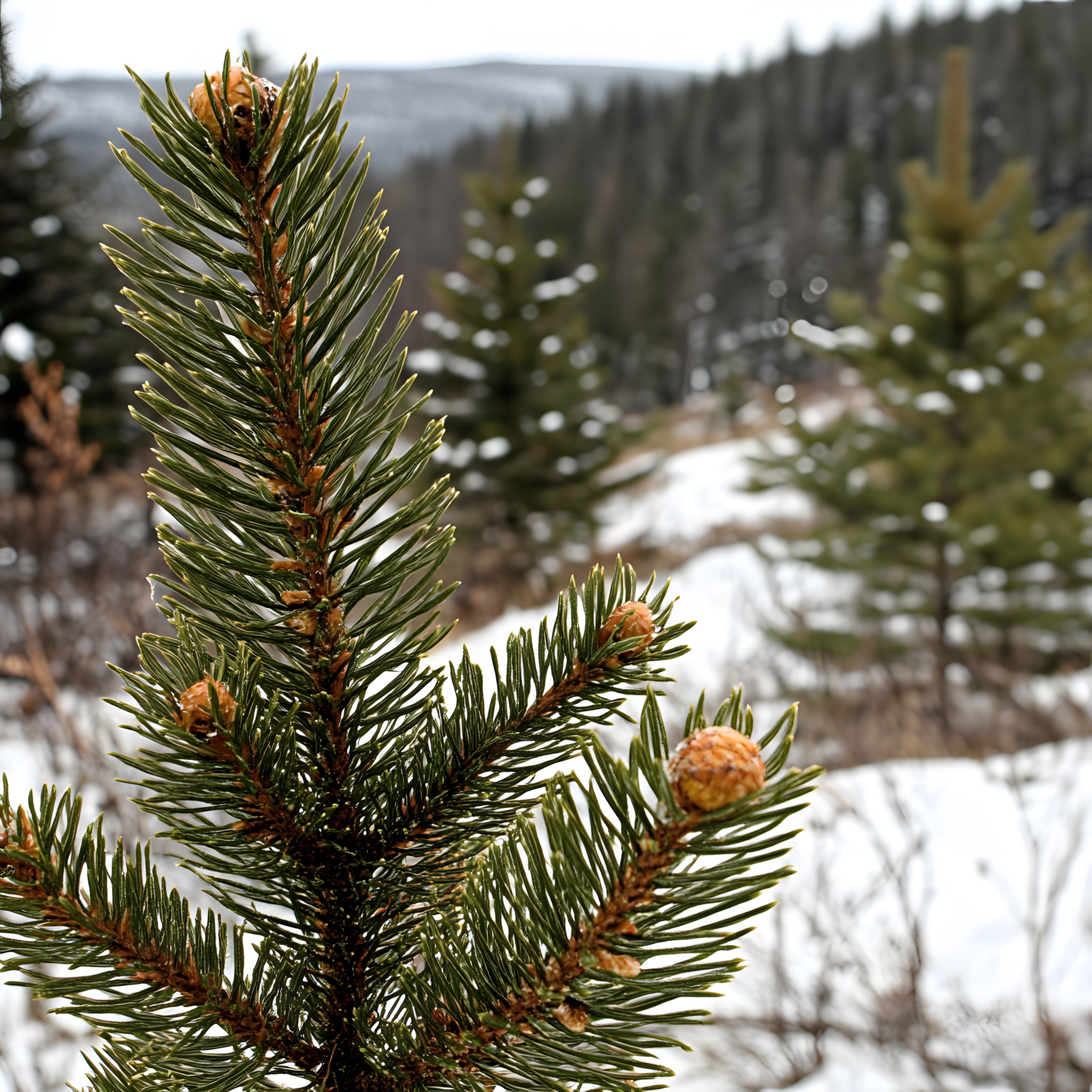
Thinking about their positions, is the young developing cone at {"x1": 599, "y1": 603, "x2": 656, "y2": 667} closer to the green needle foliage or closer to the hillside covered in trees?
the green needle foliage

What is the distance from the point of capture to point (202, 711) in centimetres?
37

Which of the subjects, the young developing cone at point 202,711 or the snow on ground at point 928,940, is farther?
the snow on ground at point 928,940

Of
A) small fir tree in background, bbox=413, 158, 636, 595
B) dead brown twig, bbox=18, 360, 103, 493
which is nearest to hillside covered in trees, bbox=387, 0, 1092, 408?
small fir tree in background, bbox=413, 158, 636, 595

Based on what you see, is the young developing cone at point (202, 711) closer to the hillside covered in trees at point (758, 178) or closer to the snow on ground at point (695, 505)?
the snow on ground at point (695, 505)

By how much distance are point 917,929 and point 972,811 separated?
1235 mm

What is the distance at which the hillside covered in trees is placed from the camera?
26.1 meters

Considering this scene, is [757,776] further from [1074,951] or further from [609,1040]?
[1074,951]

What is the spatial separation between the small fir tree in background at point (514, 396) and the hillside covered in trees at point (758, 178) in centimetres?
1019

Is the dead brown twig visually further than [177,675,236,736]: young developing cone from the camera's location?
Yes

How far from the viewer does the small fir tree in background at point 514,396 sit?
7465 mm

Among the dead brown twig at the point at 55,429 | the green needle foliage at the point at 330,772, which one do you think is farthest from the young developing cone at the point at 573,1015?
the dead brown twig at the point at 55,429

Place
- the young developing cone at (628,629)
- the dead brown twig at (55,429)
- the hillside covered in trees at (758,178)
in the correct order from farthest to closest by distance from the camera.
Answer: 1. the hillside covered in trees at (758,178)
2. the dead brown twig at (55,429)
3. the young developing cone at (628,629)

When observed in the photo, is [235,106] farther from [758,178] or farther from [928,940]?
[758,178]

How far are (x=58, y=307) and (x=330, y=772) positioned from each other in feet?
25.6
